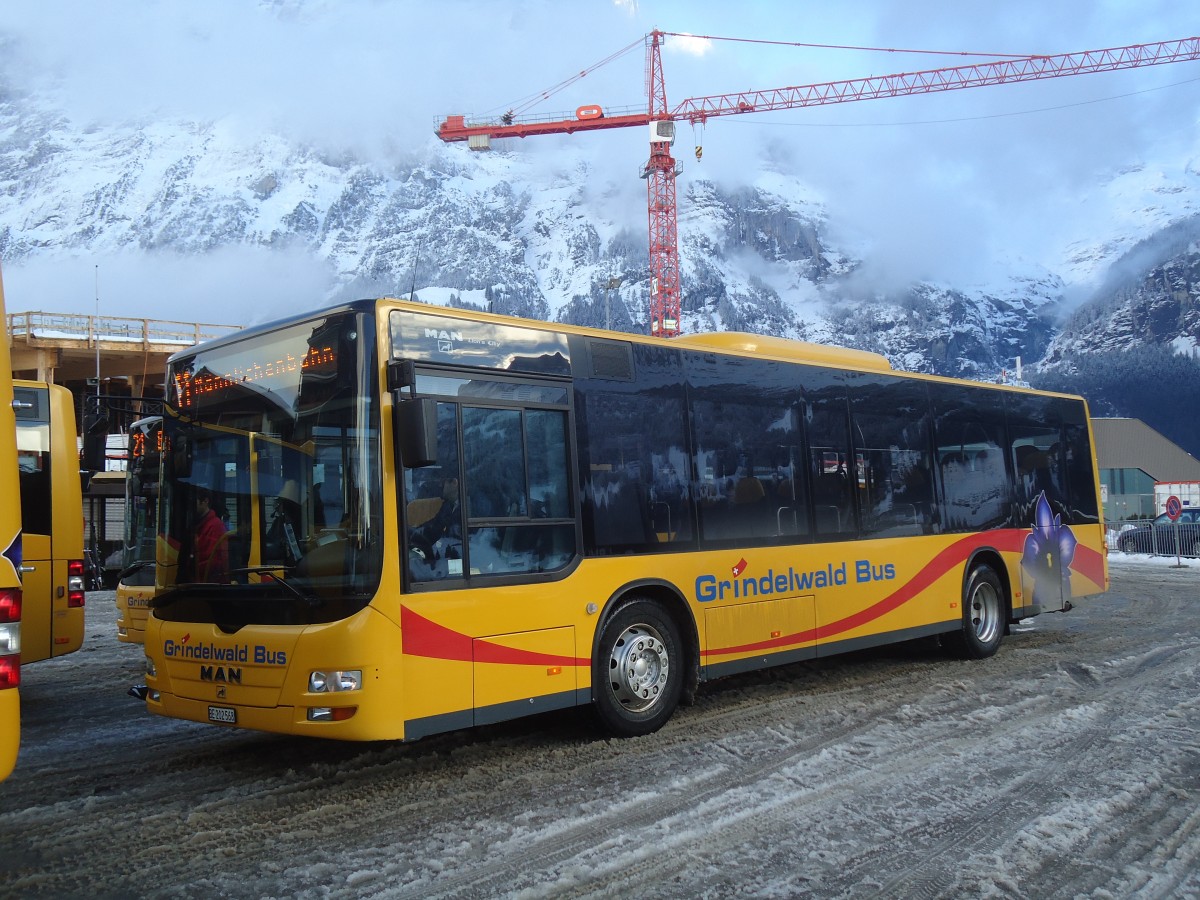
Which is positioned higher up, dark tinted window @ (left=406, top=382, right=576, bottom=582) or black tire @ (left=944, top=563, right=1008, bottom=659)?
dark tinted window @ (left=406, top=382, right=576, bottom=582)

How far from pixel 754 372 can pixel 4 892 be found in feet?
20.0

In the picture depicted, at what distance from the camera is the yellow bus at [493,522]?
5.40 metres

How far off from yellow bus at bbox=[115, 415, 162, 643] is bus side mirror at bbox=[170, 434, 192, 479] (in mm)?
3948

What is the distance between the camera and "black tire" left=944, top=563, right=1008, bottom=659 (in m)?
9.98

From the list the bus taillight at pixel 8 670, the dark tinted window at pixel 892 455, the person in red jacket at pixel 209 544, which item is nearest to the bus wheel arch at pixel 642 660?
the person in red jacket at pixel 209 544

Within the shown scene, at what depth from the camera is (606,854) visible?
4.47 m

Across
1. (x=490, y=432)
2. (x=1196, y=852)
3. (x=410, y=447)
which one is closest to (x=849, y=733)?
(x=1196, y=852)

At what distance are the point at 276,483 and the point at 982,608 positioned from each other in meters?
7.86

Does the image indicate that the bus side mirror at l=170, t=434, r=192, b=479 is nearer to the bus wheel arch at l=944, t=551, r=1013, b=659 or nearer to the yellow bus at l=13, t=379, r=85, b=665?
the yellow bus at l=13, t=379, r=85, b=665

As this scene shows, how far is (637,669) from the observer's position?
6.80 metres

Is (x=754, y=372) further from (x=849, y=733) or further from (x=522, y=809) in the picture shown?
(x=522, y=809)

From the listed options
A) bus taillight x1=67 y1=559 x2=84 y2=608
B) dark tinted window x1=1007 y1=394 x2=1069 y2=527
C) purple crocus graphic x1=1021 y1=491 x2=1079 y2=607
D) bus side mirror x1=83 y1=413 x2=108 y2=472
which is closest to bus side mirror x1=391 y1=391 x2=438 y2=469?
bus side mirror x1=83 y1=413 x2=108 y2=472

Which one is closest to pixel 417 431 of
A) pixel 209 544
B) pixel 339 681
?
pixel 339 681

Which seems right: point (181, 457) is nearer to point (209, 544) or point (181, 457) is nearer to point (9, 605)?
point (209, 544)
